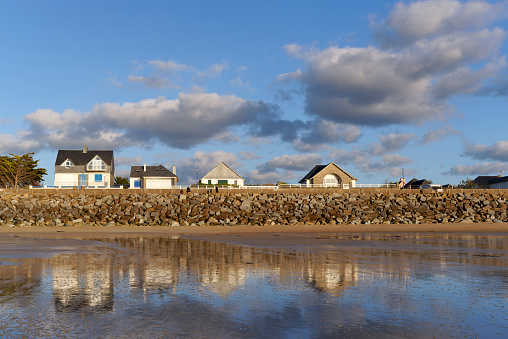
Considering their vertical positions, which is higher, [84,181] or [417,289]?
[84,181]

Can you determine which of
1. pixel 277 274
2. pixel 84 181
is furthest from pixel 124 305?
pixel 84 181

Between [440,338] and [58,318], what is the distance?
674 cm

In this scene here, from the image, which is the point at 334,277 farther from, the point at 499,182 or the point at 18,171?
the point at 499,182

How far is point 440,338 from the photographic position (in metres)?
6.72

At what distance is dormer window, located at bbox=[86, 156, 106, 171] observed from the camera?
280ft

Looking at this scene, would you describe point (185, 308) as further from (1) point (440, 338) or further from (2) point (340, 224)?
(2) point (340, 224)

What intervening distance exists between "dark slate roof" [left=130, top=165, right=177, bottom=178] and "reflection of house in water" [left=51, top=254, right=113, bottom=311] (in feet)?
238

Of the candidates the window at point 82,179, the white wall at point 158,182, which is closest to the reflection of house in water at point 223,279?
the white wall at point 158,182

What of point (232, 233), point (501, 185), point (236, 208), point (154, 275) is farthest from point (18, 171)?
point (501, 185)

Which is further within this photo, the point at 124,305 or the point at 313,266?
the point at 313,266

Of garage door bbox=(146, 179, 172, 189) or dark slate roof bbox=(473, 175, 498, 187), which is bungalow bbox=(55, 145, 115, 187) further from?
dark slate roof bbox=(473, 175, 498, 187)

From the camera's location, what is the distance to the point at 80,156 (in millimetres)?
87000

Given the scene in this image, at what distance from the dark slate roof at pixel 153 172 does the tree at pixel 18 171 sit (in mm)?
22011

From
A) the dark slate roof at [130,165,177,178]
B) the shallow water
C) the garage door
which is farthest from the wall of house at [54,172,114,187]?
the shallow water
